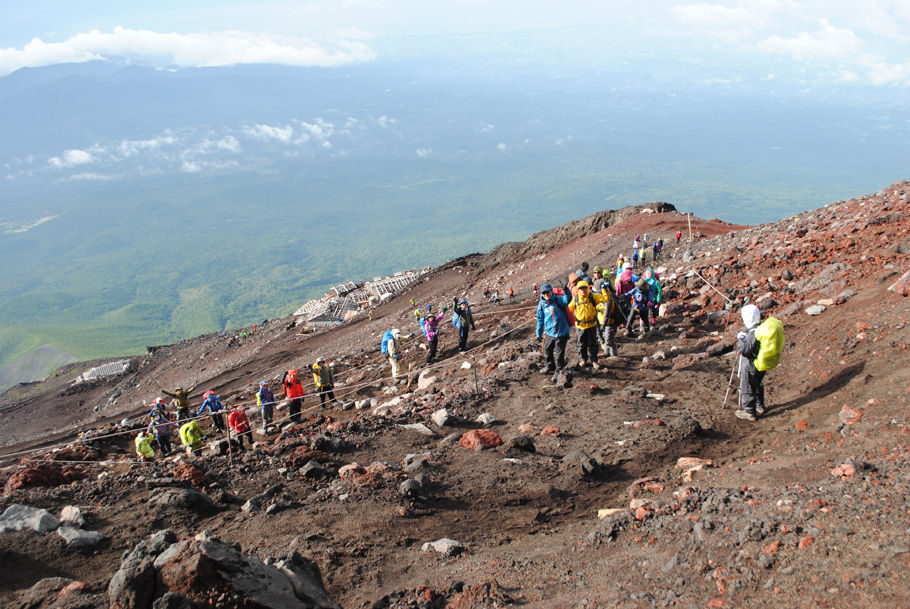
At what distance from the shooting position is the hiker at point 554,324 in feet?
34.3

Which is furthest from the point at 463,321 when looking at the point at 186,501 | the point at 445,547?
the point at 445,547

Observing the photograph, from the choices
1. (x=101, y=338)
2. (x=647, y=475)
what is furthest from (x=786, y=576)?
(x=101, y=338)

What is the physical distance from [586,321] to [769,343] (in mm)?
3217

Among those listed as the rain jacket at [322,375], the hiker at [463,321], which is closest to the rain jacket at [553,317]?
the hiker at [463,321]

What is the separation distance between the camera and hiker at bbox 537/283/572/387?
34.3ft

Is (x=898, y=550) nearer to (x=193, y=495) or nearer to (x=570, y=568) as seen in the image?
(x=570, y=568)

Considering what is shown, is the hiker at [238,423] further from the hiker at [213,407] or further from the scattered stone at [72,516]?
the scattered stone at [72,516]

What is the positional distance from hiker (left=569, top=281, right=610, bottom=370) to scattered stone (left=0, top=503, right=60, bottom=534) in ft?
27.2

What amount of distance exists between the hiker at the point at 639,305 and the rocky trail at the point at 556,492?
391mm

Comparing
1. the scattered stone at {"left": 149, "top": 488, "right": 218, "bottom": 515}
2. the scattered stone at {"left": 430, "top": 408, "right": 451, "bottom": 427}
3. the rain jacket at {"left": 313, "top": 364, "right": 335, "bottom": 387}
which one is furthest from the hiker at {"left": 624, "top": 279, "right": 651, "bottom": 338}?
the scattered stone at {"left": 149, "top": 488, "right": 218, "bottom": 515}

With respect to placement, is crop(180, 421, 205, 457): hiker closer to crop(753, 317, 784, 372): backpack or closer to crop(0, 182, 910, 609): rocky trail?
crop(0, 182, 910, 609): rocky trail

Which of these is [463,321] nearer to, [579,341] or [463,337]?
[463,337]

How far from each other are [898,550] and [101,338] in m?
149

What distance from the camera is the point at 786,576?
4406 mm
